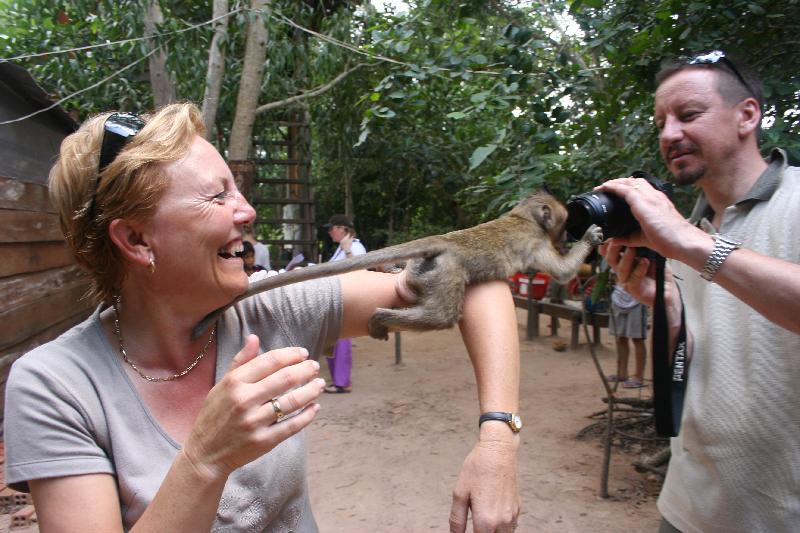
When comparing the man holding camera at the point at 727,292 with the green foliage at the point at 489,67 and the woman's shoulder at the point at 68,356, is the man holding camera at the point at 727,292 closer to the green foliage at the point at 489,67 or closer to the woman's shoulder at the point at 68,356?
the green foliage at the point at 489,67

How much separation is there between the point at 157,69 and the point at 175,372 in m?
4.79

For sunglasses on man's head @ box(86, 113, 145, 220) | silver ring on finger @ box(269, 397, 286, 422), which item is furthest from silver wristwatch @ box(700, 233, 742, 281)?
sunglasses on man's head @ box(86, 113, 145, 220)

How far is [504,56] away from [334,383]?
14.0ft

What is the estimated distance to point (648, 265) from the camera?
1.83m

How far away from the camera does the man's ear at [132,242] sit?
1.13m

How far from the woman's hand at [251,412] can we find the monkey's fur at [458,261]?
0.36m

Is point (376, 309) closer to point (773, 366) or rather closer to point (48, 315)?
point (773, 366)

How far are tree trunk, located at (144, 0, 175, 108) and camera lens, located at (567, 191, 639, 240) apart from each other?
4580 millimetres

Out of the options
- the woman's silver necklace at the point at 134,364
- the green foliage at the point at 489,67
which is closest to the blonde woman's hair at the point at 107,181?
the woman's silver necklace at the point at 134,364

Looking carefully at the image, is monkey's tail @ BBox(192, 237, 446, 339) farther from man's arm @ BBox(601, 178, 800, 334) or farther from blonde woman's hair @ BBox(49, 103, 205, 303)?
man's arm @ BBox(601, 178, 800, 334)

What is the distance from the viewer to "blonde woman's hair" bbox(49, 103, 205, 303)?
3.58 ft

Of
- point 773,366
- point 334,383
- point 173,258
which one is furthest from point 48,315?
point 773,366

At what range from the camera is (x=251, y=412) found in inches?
34.9

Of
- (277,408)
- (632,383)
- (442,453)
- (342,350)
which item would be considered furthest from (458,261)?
(632,383)
